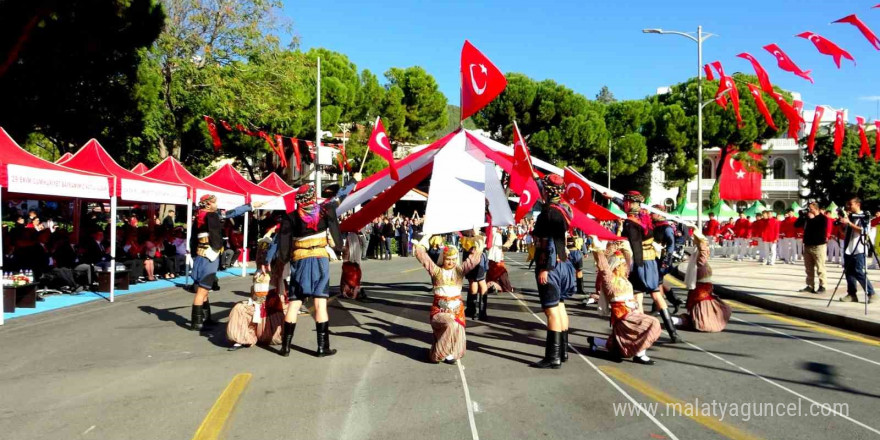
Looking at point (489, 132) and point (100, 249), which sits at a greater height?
point (489, 132)

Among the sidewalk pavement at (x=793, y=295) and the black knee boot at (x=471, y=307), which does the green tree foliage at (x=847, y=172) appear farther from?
the black knee boot at (x=471, y=307)

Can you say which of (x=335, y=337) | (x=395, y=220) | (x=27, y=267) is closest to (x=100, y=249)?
(x=27, y=267)

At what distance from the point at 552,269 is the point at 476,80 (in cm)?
Result: 328

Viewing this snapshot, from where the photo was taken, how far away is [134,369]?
21.8 ft

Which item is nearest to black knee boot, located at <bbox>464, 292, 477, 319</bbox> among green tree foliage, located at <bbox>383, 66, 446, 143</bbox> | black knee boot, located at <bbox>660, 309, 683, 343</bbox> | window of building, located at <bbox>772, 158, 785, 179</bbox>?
black knee boot, located at <bbox>660, 309, 683, 343</bbox>

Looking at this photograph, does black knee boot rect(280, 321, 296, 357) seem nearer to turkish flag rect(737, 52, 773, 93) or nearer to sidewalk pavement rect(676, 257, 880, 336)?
sidewalk pavement rect(676, 257, 880, 336)

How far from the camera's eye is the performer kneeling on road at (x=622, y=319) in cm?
680

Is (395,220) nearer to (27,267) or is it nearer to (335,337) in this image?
(27,267)

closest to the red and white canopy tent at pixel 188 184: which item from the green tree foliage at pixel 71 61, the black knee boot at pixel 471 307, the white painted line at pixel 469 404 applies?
the green tree foliage at pixel 71 61

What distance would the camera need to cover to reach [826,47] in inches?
468

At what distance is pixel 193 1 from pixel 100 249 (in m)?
13.9

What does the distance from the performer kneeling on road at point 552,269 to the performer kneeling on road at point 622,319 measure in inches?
22.6

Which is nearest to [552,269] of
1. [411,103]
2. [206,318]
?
[206,318]

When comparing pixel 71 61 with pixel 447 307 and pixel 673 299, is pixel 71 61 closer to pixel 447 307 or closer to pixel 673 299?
pixel 447 307
